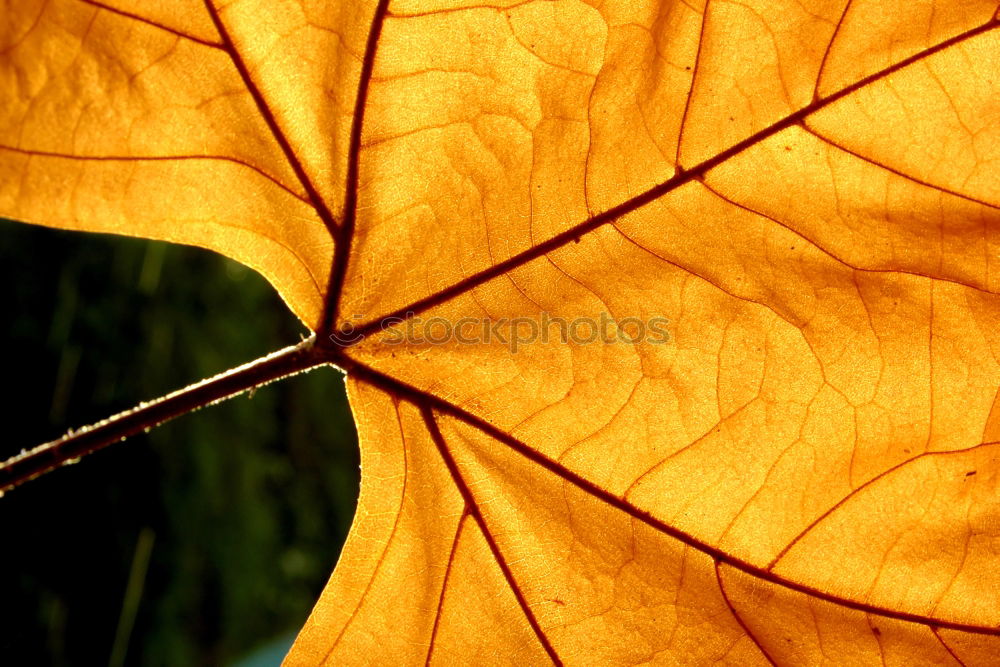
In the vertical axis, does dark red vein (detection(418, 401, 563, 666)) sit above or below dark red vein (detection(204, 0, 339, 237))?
below

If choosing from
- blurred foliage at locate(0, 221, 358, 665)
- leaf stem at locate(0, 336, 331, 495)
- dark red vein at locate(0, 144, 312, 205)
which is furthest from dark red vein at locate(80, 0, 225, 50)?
blurred foliage at locate(0, 221, 358, 665)

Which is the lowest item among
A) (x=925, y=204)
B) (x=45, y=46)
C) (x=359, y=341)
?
(x=359, y=341)

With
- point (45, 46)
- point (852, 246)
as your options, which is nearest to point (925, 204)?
point (852, 246)

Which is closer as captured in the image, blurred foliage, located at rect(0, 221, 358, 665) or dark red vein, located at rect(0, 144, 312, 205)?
dark red vein, located at rect(0, 144, 312, 205)

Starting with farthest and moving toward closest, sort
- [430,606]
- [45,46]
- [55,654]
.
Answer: [55,654] → [430,606] → [45,46]

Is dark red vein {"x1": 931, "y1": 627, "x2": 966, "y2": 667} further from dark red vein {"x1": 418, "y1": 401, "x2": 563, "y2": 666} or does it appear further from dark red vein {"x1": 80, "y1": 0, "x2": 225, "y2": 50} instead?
dark red vein {"x1": 80, "y1": 0, "x2": 225, "y2": 50}

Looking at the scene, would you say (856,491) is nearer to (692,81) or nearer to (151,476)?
(692,81)

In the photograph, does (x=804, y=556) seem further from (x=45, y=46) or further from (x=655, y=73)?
(x=45, y=46)
